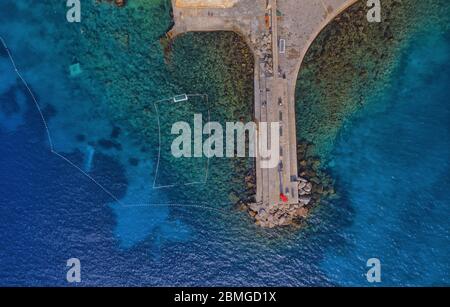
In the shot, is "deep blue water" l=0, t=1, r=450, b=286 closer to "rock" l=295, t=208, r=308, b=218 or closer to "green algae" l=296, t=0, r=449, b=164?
"green algae" l=296, t=0, r=449, b=164

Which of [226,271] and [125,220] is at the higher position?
[125,220]

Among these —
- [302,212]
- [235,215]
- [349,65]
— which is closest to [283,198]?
[302,212]

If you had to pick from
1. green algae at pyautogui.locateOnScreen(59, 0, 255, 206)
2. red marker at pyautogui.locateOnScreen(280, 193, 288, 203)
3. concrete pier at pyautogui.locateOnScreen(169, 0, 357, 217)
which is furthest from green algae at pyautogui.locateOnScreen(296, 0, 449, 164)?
green algae at pyautogui.locateOnScreen(59, 0, 255, 206)

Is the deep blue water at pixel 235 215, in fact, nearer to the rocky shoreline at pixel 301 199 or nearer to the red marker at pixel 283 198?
the rocky shoreline at pixel 301 199

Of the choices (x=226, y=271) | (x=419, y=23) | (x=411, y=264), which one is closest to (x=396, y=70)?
(x=419, y=23)
